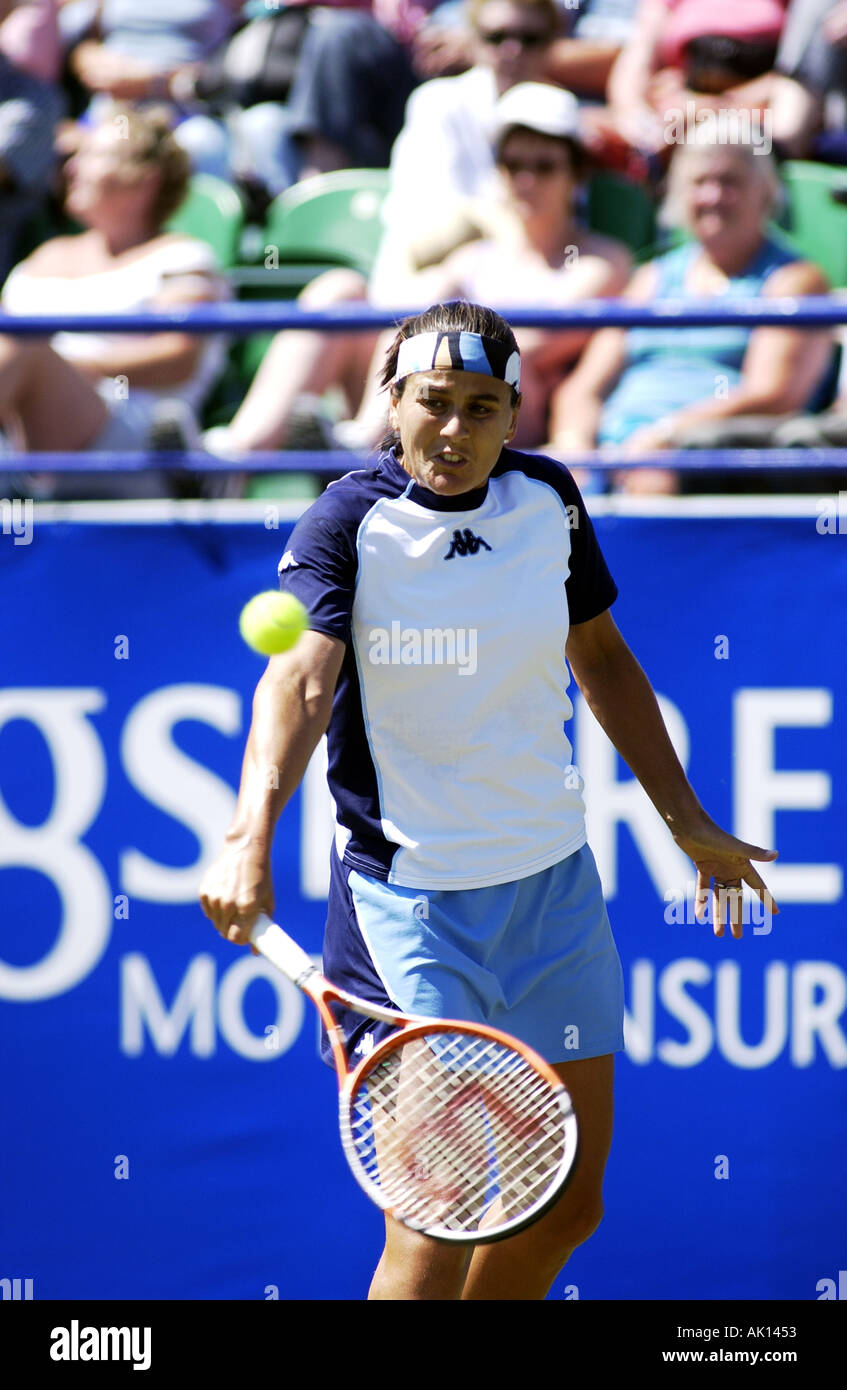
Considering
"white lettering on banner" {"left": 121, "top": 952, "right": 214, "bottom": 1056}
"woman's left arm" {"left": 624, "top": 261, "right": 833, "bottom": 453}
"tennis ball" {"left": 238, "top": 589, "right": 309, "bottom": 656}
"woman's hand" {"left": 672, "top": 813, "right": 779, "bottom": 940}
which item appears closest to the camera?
"tennis ball" {"left": 238, "top": 589, "right": 309, "bottom": 656}

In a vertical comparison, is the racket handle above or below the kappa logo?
below

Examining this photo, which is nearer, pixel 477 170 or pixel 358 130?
pixel 477 170

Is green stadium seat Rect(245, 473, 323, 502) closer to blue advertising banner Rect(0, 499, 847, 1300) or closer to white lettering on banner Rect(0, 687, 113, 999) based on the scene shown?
blue advertising banner Rect(0, 499, 847, 1300)

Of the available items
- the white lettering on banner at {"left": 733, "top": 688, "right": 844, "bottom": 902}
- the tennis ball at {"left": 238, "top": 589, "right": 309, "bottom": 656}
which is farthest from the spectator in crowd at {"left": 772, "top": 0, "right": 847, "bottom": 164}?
the tennis ball at {"left": 238, "top": 589, "right": 309, "bottom": 656}

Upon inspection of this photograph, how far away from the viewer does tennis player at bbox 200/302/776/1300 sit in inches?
107

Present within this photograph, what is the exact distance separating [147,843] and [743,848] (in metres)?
1.49

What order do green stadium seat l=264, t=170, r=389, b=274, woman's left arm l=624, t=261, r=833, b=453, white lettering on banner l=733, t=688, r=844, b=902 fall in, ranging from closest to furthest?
white lettering on banner l=733, t=688, r=844, b=902 < woman's left arm l=624, t=261, r=833, b=453 < green stadium seat l=264, t=170, r=389, b=274

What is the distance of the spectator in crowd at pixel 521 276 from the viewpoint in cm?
473

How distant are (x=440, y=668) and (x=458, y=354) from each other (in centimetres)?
52

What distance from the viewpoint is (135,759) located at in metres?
3.86

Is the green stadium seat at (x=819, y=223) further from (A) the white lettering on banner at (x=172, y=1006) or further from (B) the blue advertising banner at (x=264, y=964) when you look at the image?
(A) the white lettering on banner at (x=172, y=1006)

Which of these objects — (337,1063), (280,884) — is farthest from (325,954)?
(280,884)

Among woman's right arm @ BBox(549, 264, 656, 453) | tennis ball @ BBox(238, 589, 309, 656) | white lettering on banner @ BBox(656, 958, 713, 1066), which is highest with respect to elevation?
woman's right arm @ BBox(549, 264, 656, 453)

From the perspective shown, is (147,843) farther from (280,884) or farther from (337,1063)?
(337,1063)
